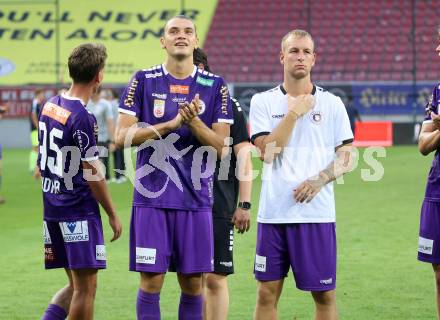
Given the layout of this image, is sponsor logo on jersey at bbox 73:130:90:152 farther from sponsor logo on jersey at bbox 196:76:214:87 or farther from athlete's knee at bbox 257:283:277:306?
athlete's knee at bbox 257:283:277:306

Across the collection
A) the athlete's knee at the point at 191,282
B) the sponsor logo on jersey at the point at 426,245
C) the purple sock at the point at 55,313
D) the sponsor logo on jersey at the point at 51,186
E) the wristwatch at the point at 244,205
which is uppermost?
the sponsor logo on jersey at the point at 51,186

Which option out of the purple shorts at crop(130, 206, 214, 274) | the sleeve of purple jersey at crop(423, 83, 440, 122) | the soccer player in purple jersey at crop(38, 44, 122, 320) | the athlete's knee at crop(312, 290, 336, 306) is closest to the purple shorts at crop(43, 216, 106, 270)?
the soccer player in purple jersey at crop(38, 44, 122, 320)

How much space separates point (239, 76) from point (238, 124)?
28520 millimetres

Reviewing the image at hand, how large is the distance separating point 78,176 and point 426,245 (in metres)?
2.41

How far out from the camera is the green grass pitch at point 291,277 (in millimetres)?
7891

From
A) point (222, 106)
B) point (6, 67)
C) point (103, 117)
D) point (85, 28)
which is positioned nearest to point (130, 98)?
point (222, 106)

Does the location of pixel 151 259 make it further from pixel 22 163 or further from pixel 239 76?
pixel 239 76

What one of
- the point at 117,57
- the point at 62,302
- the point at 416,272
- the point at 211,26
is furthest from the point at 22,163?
the point at 62,302

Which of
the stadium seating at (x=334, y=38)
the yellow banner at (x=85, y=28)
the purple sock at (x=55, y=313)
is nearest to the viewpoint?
the purple sock at (x=55, y=313)

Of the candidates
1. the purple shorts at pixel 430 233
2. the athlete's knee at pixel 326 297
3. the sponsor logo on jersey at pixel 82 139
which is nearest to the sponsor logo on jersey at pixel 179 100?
the sponsor logo on jersey at pixel 82 139

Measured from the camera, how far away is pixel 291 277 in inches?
371

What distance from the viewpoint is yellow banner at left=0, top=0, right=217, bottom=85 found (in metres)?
36.1

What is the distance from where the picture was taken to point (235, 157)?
6777 millimetres

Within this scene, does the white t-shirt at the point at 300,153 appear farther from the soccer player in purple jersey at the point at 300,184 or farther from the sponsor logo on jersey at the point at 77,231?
the sponsor logo on jersey at the point at 77,231
